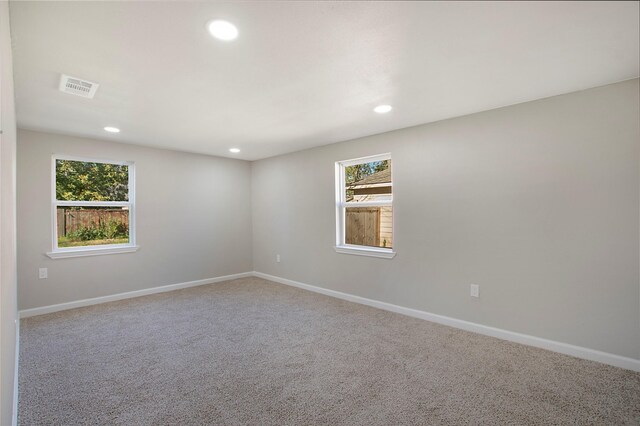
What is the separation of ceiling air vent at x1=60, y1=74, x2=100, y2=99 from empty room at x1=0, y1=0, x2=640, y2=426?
0.9 inches

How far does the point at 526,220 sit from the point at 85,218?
17.3ft

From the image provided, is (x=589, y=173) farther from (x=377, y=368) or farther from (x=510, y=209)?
(x=377, y=368)

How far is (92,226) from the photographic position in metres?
4.27

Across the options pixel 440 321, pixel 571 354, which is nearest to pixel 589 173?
pixel 571 354

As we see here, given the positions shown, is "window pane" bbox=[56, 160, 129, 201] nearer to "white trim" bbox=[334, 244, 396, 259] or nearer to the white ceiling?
the white ceiling

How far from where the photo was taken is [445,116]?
3244 mm

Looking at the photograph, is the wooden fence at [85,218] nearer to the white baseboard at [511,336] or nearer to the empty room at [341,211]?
the empty room at [341,211]

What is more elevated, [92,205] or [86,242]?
[92,205]

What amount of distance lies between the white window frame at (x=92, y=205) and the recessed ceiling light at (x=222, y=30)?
348 centimetres

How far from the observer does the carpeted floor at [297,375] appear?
6.28ft

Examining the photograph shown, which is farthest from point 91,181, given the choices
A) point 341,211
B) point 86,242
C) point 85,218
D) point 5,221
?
point 341,211

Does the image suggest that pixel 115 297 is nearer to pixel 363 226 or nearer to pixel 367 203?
pixel 363 226

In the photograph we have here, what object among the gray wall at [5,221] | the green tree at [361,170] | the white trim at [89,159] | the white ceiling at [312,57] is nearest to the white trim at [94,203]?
the white trim at [89,159]

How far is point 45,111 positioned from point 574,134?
16.0 feet
